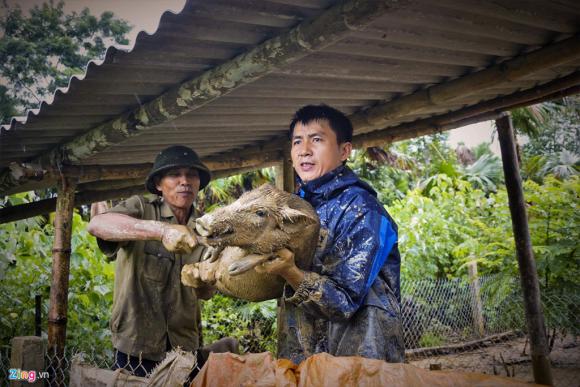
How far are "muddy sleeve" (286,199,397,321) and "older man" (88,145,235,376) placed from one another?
5.53 ft

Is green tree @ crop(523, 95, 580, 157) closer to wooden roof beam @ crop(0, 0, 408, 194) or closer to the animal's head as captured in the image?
wooden roof beam @ crop(0, 0, 408, 194)

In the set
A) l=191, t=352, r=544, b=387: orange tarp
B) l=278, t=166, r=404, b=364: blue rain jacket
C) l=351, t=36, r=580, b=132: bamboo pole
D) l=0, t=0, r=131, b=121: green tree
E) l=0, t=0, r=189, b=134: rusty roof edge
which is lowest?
l=191, t=352, r=544, b=387: orange tarp

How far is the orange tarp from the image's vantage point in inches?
57.4

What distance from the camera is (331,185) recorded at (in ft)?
7.66

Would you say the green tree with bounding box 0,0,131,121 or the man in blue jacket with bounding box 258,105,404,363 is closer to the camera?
the man in blue jacket with bounding box 258,105,404,363

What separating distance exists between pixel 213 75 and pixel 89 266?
4313 millimetres

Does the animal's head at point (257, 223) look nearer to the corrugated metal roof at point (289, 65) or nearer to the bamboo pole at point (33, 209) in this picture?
the corrugated metal roof at point (289, 65)

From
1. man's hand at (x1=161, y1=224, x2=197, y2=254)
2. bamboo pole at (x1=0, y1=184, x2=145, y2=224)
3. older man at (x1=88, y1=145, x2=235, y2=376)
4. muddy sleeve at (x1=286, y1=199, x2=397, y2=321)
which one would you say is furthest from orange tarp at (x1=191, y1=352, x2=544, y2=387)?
bamboo pole at (x1=0, y1=184, x2=145, y2=224)

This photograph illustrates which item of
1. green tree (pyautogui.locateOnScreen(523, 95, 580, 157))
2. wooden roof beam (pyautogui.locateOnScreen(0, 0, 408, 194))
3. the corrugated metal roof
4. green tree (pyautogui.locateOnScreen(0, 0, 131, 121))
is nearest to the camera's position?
wooden roof beam (pyautogui.locateOnScreen(0, 0, 408, 194))

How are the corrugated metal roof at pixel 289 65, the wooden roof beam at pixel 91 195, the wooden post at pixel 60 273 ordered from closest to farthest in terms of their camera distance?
1. the corrugated metal roof at pixel 289 65
2. the wooden post at pixel 60 273
3. the wooden roof beam at pixel 91 195

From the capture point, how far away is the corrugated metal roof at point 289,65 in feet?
8.15

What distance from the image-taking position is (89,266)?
246 inches

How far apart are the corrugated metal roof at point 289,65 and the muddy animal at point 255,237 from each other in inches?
35.8

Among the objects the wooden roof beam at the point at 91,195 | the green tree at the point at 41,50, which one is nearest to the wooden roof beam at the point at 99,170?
the wooden roof beam at the point at 91,195
